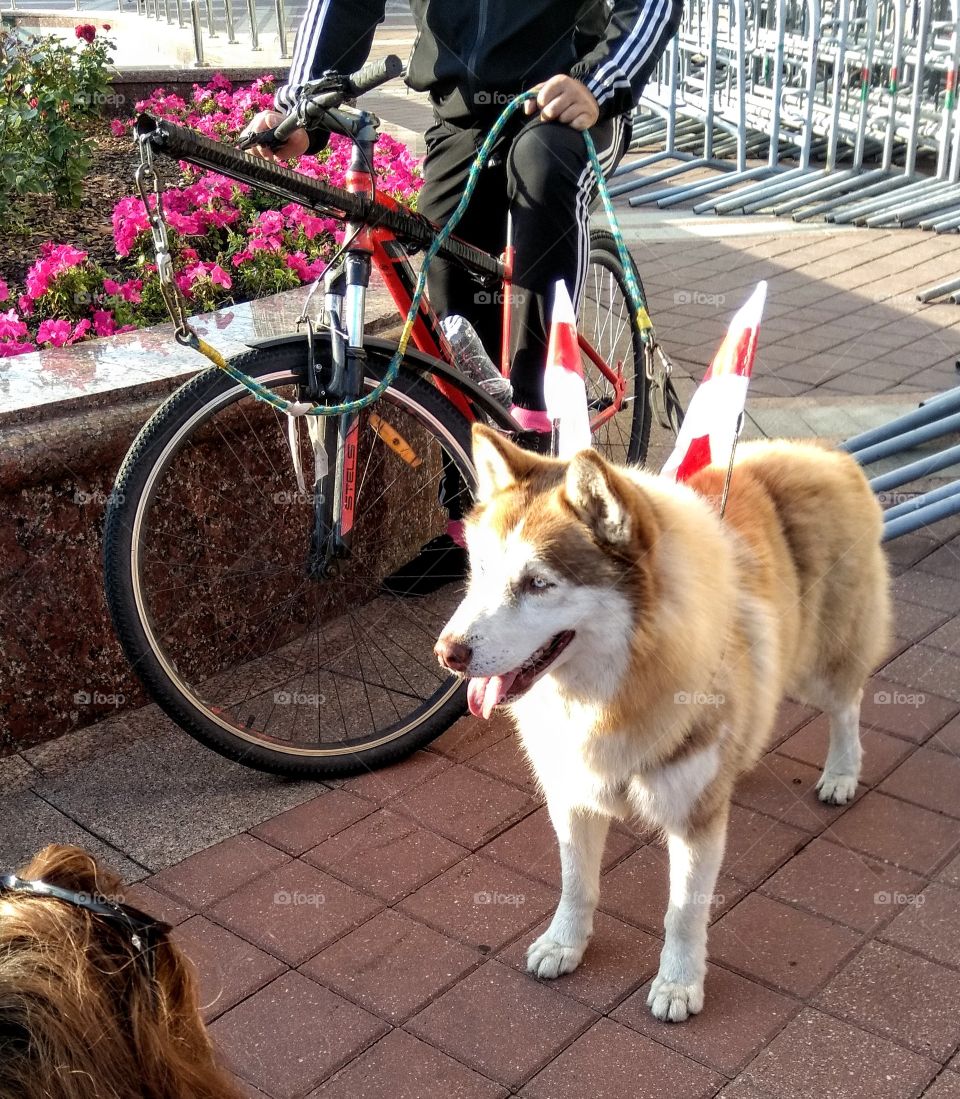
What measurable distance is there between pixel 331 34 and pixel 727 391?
1.92m

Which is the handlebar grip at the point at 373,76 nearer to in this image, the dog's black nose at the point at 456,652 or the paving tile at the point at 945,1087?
the dog's black nose at the point at 456,652

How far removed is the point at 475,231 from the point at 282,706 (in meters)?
1.68

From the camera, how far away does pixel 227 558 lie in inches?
159

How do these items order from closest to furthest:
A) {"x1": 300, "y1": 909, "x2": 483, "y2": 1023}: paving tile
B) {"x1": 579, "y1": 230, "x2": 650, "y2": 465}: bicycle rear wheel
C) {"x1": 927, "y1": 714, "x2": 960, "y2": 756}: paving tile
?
{"x1": 300, "y1": 909, "x2": 483, "y2": 1023}: paving tile
{"x1": 927, "y1": 714, "x2": 960, "y2": 756}: paving tile
{"x1": 579, "y1": 230, "x2": 650, "y2": 465}: bicycle rear wheel

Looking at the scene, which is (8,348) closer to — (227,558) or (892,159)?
(227,558)

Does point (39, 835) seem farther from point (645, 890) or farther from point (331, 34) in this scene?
point (331, 34)

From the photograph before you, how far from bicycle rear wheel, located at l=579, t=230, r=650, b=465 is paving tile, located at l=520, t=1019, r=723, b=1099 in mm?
2488

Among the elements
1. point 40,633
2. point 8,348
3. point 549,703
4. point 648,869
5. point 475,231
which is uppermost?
point 475,231

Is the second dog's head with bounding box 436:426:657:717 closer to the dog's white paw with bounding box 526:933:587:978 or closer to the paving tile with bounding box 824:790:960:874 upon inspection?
the dog's white paw with bounding box 526:933:587:978

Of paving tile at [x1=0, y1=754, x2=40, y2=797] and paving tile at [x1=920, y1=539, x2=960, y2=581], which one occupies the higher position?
paving tile at [x1=0, y1=754, x2=40, y2=797]

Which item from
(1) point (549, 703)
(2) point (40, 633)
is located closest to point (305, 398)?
(2) point (40, 633)

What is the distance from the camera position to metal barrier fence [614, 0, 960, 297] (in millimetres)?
9586

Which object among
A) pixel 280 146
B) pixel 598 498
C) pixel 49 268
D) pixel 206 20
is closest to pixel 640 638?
pixel 598 498

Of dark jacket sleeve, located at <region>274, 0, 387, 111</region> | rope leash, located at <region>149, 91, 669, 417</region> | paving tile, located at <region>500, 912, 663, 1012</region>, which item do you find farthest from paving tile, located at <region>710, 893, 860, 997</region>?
dark jacket sleeve, located at <region>274, 0, 387, 111</region>
